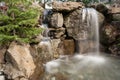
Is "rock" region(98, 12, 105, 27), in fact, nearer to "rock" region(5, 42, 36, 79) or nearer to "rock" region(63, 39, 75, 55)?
"rock" region(63, 39, 75, 55)

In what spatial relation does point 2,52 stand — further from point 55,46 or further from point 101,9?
point 101,9

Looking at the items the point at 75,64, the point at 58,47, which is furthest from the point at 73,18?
the point at 75,64

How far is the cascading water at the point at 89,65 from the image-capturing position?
8.05 meters

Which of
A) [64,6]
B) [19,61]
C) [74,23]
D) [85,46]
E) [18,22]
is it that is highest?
[64,6]

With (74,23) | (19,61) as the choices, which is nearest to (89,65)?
(74,23)

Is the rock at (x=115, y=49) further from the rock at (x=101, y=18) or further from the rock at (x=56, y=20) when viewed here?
the rock at (x=56, y=20)

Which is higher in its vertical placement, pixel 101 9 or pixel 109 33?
pixel 101 9

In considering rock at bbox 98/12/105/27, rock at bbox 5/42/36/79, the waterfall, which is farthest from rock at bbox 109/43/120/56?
rock at bbox 5/42/36/79

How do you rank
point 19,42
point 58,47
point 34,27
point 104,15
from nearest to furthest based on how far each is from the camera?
point 19,42 < point 34,27 < point 58,47 < point 104,15

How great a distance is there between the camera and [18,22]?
26.1ft

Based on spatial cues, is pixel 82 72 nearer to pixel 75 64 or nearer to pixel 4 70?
pixel 75 64

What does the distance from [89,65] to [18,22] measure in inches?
156

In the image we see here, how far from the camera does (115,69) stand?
8.96 m

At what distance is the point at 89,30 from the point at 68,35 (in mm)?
1321
